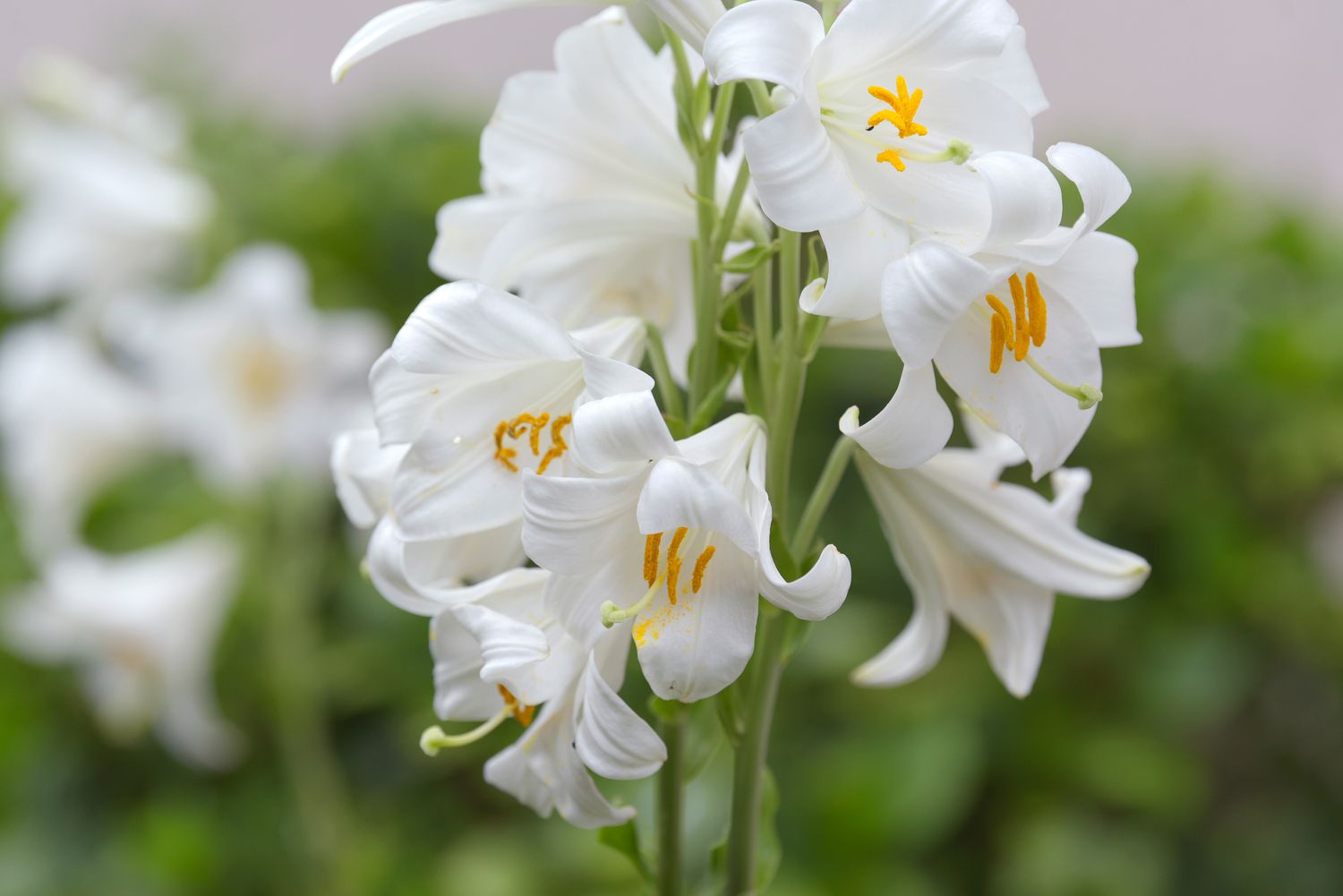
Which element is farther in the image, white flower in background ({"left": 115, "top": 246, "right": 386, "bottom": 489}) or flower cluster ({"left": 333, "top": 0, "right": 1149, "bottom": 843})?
white flower in background ({"left": 115, "top": 246, "right": 386, "bottom": 489})

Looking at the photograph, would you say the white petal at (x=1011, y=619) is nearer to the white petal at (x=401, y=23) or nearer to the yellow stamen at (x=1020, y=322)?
the yellow stamen at (x=1020, y=322)

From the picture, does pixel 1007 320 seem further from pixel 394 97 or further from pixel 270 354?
pixel 394 97

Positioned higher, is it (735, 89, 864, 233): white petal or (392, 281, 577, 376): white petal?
(735, 89, 864, 233): white petal

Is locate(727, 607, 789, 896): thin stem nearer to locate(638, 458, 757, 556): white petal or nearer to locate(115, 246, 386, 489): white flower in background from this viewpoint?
locate(638, 458, 757, 556): white petal

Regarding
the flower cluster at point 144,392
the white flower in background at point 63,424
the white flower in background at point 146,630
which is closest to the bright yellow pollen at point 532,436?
the flower cluster at point 144,392

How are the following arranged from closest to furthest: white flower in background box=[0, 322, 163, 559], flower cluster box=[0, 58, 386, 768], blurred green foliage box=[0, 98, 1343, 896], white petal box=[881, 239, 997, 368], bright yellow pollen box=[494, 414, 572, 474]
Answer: white petal box=[881, 239, 997, 368] < bright yellow pollen box=[494, 414, 572, 474] < blurred green foliage box=[0, 98, 1343, 896] < flower cluster box=[0, 58, 386, 768] < white flower in background box=[0, 322, 163, 559]

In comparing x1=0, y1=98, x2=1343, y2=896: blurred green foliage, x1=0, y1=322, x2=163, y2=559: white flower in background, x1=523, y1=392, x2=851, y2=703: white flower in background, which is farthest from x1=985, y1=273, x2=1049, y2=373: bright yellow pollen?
x1=0, y1=322, x2=163, y2=559: white flower in background
